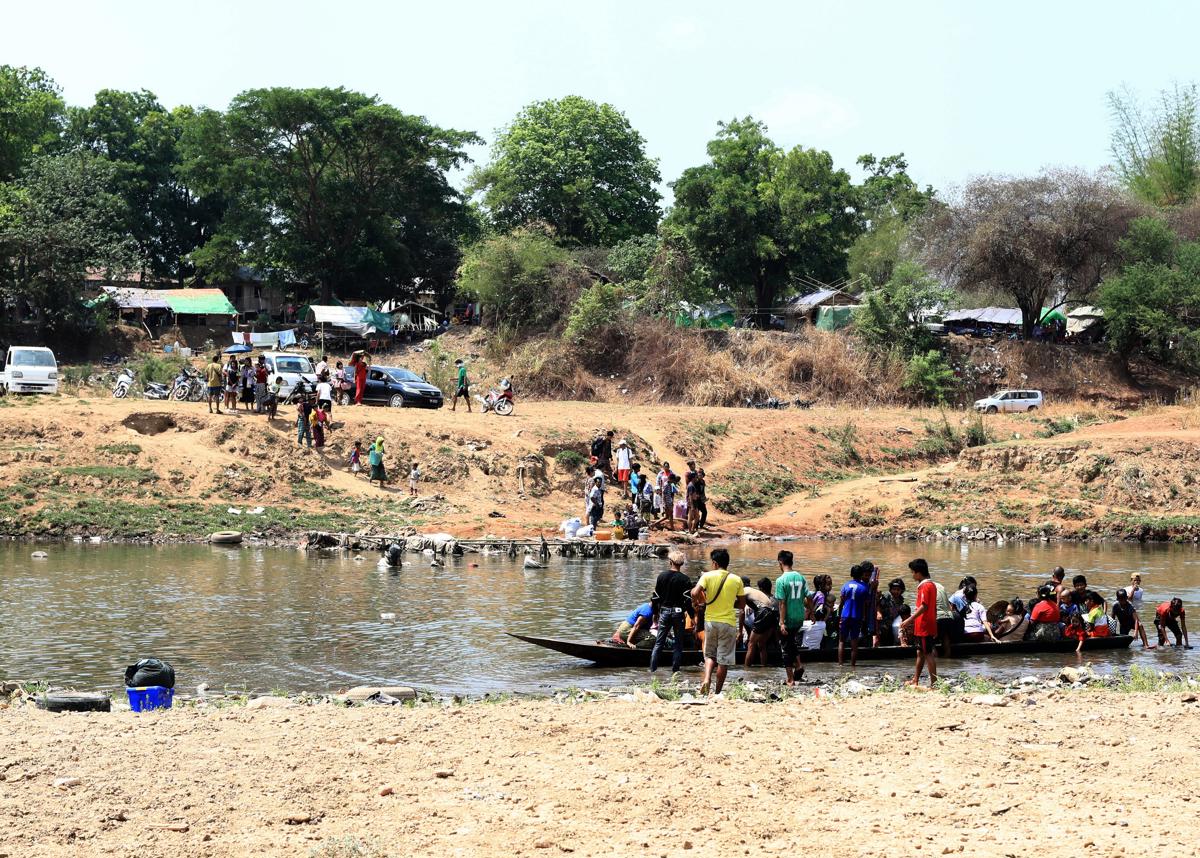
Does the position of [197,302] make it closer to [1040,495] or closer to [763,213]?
[763,213]

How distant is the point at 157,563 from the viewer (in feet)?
88.2

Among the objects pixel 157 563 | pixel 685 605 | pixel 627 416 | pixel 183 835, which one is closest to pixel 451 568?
pixel 157 563

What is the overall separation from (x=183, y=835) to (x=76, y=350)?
53016mm

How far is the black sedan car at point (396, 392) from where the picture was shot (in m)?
40.7

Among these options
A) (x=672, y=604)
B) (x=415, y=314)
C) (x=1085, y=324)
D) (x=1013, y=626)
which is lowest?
(x=1013, y=626)

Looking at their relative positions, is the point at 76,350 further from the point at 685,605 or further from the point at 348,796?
the point at 348,796

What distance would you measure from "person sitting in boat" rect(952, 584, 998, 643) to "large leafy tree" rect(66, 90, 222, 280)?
6127 cm

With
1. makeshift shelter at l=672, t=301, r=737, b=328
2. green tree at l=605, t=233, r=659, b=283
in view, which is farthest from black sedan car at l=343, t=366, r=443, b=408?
green tree at l=605, t=233, r=659, b=283

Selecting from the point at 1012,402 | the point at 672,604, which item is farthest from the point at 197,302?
the point at 672,604

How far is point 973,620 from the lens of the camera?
61.6 feet

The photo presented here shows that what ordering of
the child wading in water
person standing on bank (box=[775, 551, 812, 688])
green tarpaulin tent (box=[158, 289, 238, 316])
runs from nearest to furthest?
person standing on bank (box=[775, 551, 812, 688]), the child wading in water, green tarpaulin tent (box=[158, 289, 238, 316])

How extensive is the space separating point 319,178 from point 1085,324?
38999mm

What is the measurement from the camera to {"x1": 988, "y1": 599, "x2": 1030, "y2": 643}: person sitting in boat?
62.1 feet

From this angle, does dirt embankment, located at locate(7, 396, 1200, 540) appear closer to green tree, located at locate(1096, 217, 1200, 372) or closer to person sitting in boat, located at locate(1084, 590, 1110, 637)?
green tree, located at locate(1096, 217, 1200, 372)
